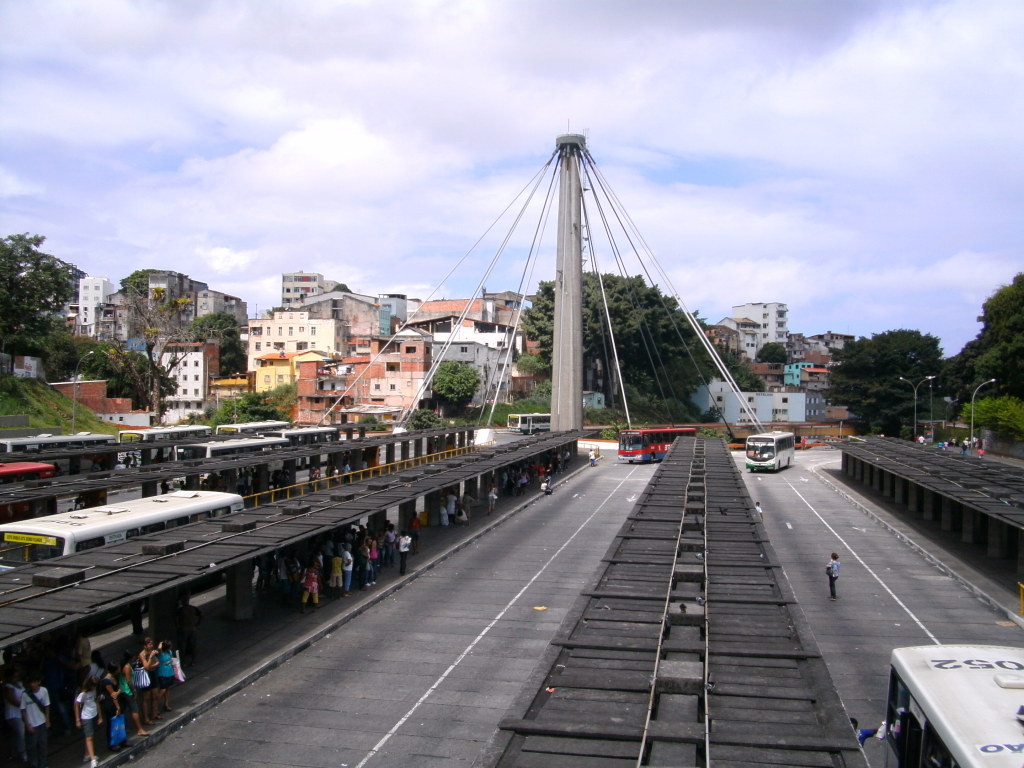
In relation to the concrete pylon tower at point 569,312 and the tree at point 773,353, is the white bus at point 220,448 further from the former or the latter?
the tree at point 773,353

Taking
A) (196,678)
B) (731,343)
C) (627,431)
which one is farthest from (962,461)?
(731,343)

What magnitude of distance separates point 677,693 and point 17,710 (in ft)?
25.4

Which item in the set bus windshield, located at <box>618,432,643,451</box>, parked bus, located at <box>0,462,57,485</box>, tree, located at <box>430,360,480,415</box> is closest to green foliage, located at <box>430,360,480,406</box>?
tree, located at <box>430,360,480,415</box>

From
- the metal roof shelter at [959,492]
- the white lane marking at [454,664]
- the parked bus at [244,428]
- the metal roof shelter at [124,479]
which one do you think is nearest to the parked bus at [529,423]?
the parked bus at [244,428]

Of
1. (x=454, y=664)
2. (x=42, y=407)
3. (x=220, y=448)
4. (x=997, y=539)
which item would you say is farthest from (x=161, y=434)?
(x=997, y=539)

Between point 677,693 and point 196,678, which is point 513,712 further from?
point 196,678

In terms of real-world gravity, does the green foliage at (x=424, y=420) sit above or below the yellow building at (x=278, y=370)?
below

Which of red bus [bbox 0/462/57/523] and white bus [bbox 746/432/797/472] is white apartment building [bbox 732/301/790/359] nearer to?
white bus [bbox 746/432/797/472]

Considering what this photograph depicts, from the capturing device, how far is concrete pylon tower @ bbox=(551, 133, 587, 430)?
61438 mm

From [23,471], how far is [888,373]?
2976 inches

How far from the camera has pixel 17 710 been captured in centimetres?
1016

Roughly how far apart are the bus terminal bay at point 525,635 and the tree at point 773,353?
113m

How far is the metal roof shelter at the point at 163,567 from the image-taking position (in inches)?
436

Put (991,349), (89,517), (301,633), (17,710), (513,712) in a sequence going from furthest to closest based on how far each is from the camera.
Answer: (991,349) → (89,517) → (301,633) → (17,710) → (513,712)
